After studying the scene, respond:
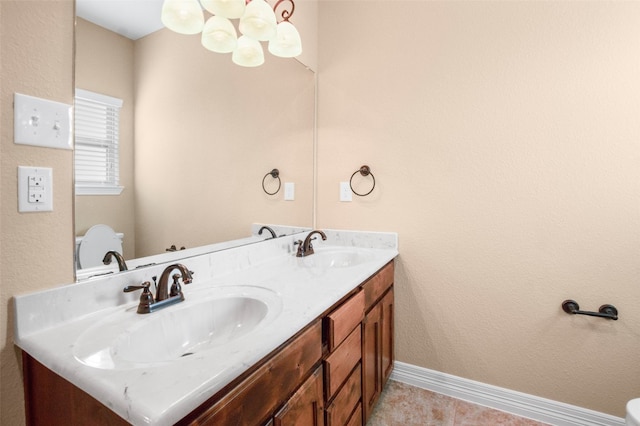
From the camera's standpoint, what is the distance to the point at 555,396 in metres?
1.49

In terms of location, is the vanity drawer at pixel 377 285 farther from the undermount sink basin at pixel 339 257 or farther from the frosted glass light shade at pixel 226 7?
the frosted glass light shade at pixel 226 7

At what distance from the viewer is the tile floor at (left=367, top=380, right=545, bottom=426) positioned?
1.51m

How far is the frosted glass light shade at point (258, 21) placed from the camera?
4.09ft

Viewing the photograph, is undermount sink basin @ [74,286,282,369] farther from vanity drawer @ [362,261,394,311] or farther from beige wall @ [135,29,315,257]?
vanity drawer @ [362,261,394,311]

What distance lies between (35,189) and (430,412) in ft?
6.33

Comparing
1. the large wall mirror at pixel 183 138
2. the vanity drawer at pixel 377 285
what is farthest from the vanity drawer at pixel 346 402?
the large wall mirror at pixel 183 138

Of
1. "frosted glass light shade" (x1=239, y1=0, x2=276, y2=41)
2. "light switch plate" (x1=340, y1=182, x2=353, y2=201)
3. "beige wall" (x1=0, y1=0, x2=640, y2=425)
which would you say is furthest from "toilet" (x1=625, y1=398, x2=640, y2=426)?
"frosted glass light shade" (x1=239, y1=0, x2=276, y2=41)

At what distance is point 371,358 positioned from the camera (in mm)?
1411

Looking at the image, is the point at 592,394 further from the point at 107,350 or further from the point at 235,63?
the point at 235,63

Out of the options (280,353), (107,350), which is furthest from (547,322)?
(107,350)

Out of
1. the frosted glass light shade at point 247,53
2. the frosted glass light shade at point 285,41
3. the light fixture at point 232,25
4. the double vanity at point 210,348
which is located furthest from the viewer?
the frosted glass light shade at point 285,41

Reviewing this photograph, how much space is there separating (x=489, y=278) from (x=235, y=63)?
5.64ft

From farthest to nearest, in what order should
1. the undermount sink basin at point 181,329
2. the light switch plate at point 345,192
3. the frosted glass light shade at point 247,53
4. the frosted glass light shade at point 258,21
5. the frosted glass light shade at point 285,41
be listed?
1. the light switch plate at point 345,192
2. the frosted glass light shade at point 285,41
3. the frosted glass light shade at point 247,53
4. the frosted glass light shade at point 258,21
5. the undermount sink basin at point 181,329

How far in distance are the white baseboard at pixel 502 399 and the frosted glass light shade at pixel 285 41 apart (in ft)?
6.36
